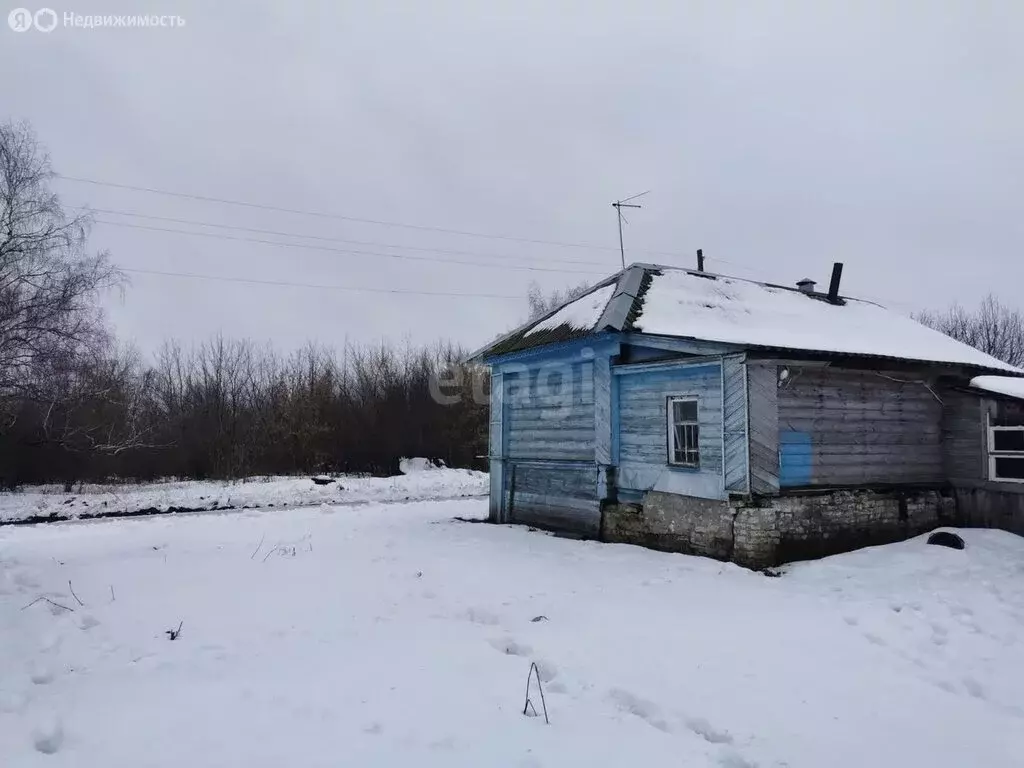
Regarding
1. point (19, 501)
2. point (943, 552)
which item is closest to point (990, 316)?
point (943, 552)

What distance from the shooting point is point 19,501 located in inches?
714

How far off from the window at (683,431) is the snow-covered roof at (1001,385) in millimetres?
5527

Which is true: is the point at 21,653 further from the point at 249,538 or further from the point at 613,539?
the point at 613,539

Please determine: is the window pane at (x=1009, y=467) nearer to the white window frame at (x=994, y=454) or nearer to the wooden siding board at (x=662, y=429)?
the white window frame at (x=994, y=454)

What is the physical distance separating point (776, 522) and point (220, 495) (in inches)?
661

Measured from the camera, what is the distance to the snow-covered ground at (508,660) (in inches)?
169

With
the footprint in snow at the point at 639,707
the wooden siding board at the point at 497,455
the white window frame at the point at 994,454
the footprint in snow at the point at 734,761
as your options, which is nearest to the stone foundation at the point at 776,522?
the white window frame at the point at 994,454

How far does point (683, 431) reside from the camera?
11484 millimetres

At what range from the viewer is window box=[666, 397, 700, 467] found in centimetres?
1126

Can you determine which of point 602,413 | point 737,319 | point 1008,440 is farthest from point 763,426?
point 1008,440

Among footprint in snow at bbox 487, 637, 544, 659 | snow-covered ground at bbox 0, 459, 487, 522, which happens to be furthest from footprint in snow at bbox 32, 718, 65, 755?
snow-covered ground at bbox 0, 459, 487, 522

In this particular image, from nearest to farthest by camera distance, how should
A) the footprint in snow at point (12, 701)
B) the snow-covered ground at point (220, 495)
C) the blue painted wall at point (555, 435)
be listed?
the footprint in snow at point (12, 701)
the blue painted wall at point (555, 435)
the snow-covered ground at point (220, 495)

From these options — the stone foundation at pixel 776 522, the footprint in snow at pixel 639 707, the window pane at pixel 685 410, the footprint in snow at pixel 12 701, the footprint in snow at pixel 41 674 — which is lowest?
the footprint in snow at pixel 639 707

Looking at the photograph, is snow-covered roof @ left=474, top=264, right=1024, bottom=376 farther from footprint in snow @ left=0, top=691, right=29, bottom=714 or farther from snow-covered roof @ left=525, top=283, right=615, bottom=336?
footprint in snow @ left=0, top=691, right=29, bottom=714
